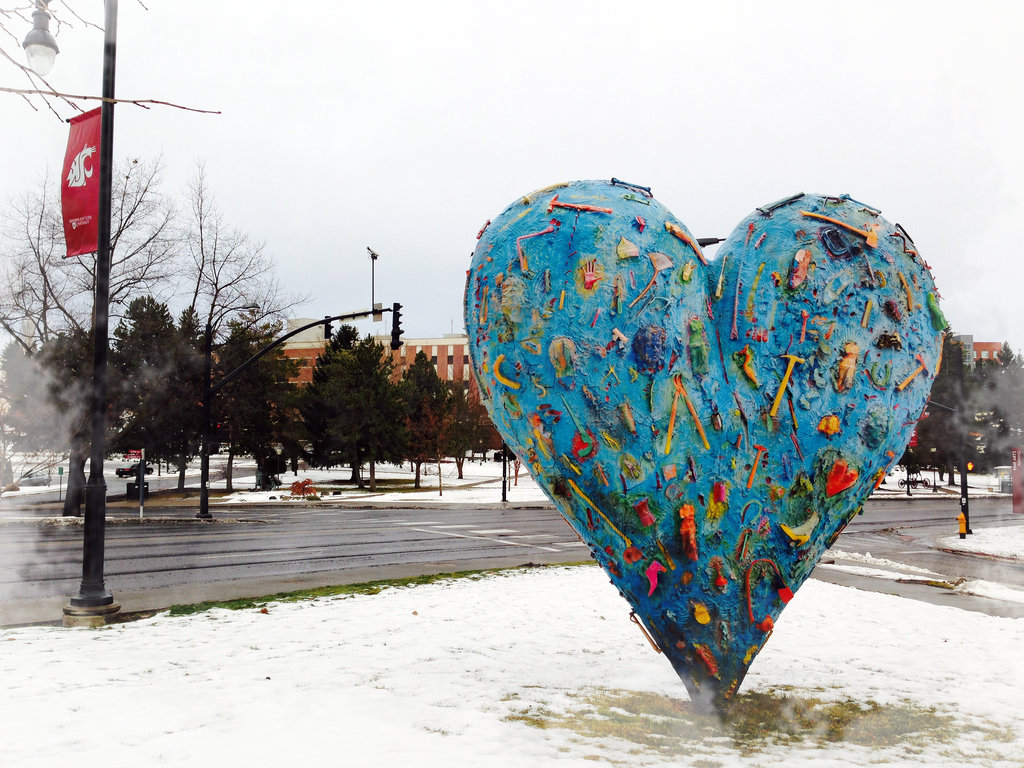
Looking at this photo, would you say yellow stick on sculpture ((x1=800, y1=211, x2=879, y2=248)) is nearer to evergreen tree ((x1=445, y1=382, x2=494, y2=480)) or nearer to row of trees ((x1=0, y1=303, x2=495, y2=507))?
row of trees ((x1=0, y1=303, x2=495, y2=507))

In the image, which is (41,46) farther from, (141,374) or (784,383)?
(141,374)

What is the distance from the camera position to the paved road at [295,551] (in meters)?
9.75

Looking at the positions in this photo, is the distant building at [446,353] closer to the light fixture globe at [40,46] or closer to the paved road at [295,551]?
the paved road at [295,551]

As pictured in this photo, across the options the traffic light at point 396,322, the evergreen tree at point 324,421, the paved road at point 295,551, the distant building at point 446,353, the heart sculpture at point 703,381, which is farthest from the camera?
the distant building at point 446,353

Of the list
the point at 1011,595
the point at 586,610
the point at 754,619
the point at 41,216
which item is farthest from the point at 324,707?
the point at 41,216

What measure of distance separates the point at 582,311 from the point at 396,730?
2.63 metres

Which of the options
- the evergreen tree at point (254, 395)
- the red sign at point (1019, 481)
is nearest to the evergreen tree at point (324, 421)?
the evergreen tree at point (254, 395)

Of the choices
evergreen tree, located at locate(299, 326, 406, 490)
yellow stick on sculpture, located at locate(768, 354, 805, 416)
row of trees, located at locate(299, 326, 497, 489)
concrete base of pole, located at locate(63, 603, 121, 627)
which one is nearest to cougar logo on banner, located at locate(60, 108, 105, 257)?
concrete base of pole, located at locate(63, 603, 121, 627)

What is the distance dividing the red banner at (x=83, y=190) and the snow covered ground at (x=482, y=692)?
392 cm

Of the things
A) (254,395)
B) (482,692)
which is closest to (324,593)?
(482,692)

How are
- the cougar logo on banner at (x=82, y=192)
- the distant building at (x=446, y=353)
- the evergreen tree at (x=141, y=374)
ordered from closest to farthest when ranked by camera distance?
the cougar logo on banner at (x=82, y=192), the evergreen tree at (x=141, y=374), the distant building at (x=446, y=353)

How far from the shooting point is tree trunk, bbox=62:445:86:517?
2180cm

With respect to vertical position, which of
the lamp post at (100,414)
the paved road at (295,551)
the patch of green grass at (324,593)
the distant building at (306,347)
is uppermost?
the distant building at (306,347)

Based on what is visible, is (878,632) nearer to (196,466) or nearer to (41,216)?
(41,216)
